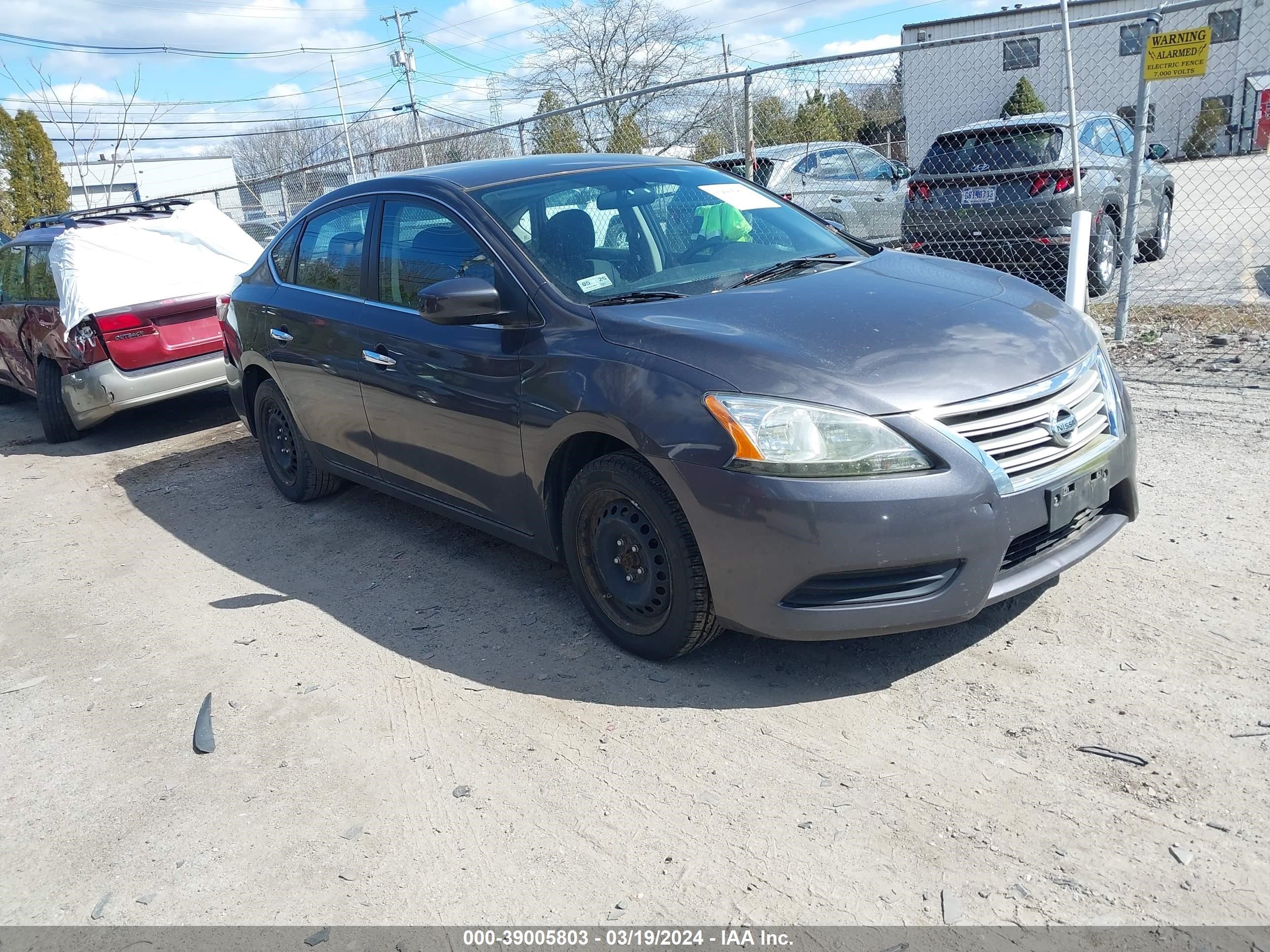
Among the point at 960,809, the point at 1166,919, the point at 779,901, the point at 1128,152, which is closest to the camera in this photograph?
the point at 1166,919

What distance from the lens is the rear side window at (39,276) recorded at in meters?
8.04

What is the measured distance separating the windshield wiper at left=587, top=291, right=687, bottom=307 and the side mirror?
386 mm

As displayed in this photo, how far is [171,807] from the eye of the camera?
126 inches

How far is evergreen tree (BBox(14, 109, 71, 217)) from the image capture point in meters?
23.0

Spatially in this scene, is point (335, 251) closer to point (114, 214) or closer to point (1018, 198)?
point (114, 214)

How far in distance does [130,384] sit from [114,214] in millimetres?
2442

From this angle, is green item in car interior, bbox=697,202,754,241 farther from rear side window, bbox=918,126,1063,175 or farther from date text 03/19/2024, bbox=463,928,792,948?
rear side window, bbox=918,126,1063,175

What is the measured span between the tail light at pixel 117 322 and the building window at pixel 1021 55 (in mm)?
29719

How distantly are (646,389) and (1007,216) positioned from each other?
22.5 feet

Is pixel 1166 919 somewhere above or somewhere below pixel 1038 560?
below

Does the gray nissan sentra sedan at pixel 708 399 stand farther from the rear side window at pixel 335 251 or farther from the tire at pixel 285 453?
the tire at pixel 285 453

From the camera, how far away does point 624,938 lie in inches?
95.7

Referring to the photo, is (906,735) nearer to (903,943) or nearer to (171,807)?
(903,943)

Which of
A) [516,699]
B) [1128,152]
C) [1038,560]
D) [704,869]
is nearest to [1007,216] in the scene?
[1128,152]
